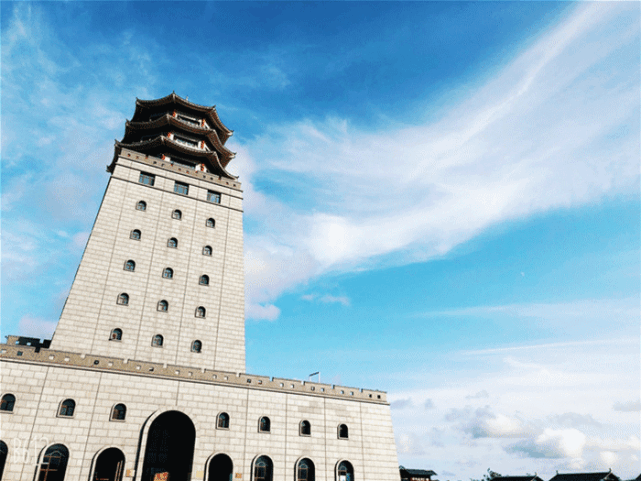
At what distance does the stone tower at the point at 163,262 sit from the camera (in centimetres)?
3691

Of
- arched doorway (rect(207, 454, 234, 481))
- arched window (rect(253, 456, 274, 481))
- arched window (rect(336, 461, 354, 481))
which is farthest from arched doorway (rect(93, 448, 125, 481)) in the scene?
arched window (rect(336, 461, 354, 481))

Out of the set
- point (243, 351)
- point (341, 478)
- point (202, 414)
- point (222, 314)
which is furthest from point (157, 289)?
point (341, 478)

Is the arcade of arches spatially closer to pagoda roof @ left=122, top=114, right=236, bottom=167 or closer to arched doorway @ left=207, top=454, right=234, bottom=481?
arched doorway @ left=207, top=454, right=234, bottom=481

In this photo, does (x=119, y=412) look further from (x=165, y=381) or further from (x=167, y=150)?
(x=167, y=150)

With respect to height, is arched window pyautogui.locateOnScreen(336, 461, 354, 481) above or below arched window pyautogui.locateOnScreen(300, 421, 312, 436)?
below

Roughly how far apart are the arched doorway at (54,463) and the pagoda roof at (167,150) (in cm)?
3162

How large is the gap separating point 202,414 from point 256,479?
22.2 feet

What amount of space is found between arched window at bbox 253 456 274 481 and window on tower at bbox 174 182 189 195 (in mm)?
29006

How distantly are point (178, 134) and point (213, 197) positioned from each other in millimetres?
10705

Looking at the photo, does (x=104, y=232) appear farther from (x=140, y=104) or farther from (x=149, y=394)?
(x=140, y=104)

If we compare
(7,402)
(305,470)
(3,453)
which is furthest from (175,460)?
(7,402)

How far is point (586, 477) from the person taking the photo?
5144cm

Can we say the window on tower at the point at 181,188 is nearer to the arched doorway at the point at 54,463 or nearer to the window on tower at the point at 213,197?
the window on tower at the point at 213,197

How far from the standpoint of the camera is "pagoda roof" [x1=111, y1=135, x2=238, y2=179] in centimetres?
4946
